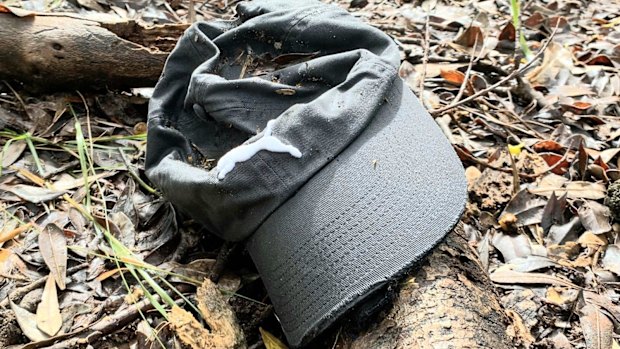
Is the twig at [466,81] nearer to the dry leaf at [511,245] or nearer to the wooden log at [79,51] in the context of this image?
the dry leaf at [511,245]

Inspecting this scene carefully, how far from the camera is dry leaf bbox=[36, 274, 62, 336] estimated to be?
149 centimetres

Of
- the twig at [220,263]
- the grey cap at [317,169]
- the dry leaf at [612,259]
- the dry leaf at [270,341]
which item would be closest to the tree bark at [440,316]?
the grey cap at [317,169]

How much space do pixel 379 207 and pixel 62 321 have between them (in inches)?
31.7

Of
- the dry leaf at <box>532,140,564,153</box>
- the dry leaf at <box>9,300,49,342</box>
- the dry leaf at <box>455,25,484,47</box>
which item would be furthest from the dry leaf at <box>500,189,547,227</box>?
the dry leaf at <box>9,300,49,342</box>

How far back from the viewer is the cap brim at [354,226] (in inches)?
48.8

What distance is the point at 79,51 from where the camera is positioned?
203 centimetres

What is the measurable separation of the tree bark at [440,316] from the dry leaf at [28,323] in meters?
0.72

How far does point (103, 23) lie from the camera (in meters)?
2.06

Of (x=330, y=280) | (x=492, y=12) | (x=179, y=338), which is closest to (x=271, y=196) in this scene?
(x=330, y=280)

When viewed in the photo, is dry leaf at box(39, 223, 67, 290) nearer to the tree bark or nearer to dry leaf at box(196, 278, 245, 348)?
dry leaf at box(196, 278, 245, 348)

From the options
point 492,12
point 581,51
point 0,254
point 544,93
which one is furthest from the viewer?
point 492,12

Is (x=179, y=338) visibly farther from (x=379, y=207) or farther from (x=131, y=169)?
(x=131, y=169)

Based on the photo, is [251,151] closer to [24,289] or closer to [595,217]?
[24,289]

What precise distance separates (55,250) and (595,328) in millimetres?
1365
